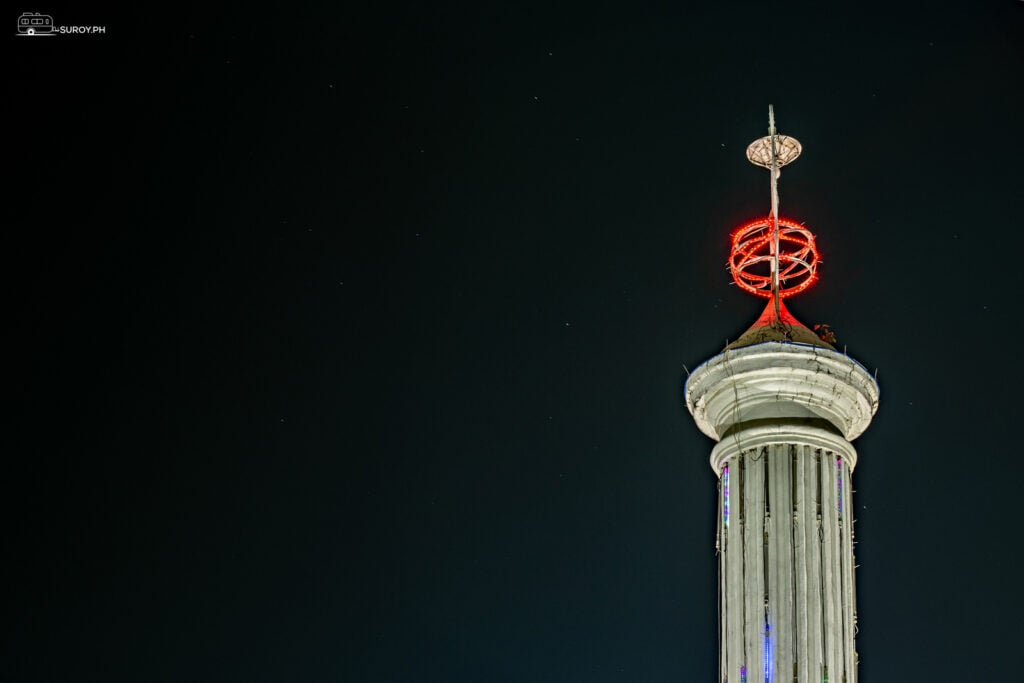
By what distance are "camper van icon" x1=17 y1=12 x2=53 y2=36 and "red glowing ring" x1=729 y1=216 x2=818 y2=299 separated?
25857mm

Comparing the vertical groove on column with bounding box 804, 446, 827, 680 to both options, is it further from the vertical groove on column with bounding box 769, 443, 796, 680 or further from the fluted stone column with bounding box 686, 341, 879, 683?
the vertical groove on column with bounding box 769, 443, 796, 680

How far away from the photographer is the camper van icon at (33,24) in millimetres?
76250

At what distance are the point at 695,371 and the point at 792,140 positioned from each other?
9.08 metres

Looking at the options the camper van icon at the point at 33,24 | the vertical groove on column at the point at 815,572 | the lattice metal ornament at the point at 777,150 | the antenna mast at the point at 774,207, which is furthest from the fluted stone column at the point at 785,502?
the camper van icon at the point at 33,24

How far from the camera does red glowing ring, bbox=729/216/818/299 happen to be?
67.0 m

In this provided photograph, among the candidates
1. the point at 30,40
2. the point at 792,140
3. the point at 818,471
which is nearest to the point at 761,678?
the point at 818,471

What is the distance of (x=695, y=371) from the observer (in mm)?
68125

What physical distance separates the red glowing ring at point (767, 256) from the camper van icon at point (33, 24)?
25857 millimetres

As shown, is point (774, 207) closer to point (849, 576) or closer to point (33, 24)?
point (849, 576)

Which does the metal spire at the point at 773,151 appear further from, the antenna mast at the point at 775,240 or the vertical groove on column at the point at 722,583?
the vertical groove on column at the point at 722,583

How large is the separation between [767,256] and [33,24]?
27.6 metres

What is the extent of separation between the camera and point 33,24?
77188 millimetres

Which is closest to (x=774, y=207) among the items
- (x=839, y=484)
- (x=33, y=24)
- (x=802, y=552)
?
(x=839, y=484)

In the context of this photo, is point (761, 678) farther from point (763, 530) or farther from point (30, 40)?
point (30, 40)
